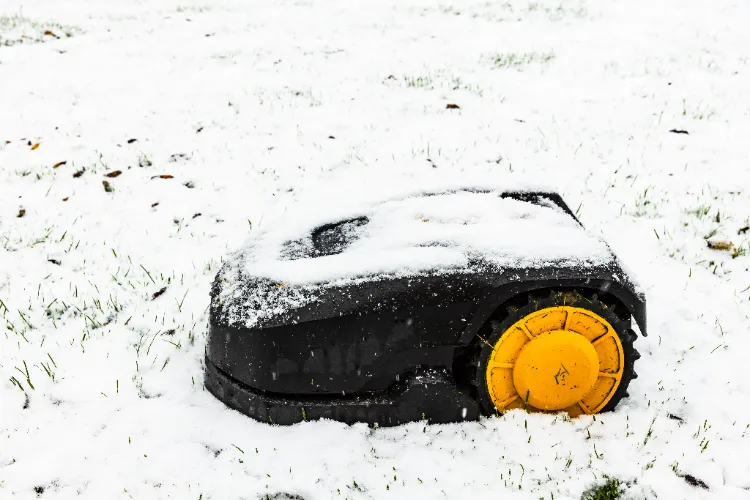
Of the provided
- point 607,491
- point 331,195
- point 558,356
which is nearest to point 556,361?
point 558,356

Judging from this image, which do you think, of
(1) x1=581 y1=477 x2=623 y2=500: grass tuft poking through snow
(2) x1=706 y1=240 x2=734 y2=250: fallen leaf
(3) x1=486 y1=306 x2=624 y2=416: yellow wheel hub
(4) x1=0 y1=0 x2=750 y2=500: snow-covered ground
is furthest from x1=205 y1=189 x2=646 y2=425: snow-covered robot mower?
(2) x1=706 y1=240 x2=734 y2=250: fallen leaf

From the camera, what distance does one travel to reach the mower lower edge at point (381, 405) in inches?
78.9

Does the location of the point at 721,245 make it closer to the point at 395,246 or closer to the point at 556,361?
the point at 556,361

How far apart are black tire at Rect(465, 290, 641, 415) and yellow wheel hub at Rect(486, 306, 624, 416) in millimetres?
19

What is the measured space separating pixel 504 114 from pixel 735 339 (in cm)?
343

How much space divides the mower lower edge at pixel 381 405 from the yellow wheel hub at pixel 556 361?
0.15 m

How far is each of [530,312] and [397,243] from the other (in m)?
0.56

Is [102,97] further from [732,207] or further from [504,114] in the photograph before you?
[732,207]

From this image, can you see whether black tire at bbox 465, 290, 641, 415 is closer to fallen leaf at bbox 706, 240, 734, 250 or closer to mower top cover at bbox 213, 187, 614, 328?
mower top cover at bbox 213, 187, 614, 328

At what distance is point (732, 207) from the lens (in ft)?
12.0

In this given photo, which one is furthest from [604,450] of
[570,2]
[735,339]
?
[570,2]

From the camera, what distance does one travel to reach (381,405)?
80.0 inches

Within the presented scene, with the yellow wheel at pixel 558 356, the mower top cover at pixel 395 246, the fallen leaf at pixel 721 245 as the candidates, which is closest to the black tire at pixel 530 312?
the yellow wheel at pixel 558 356

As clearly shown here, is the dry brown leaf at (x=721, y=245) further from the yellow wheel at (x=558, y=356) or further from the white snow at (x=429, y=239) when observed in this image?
the yellow wheel at (x=558, y=356)
